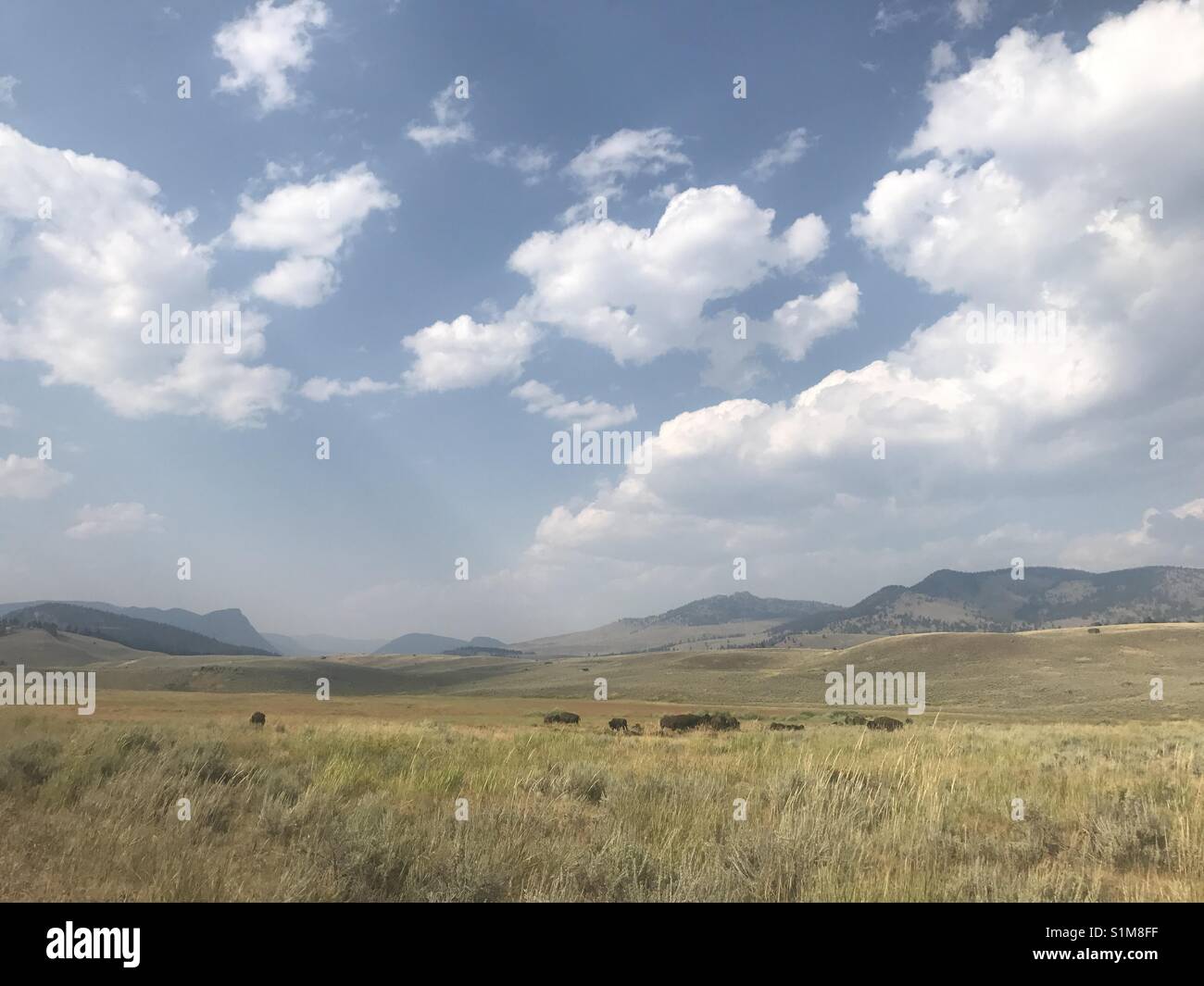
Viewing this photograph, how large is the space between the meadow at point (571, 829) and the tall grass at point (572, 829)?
0.03 m

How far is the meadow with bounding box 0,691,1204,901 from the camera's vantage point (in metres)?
5.15

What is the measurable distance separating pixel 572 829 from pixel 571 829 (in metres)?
0.02

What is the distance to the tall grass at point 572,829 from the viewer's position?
A: 5.16 m

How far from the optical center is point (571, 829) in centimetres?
698

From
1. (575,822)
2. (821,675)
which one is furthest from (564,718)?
(821,675)

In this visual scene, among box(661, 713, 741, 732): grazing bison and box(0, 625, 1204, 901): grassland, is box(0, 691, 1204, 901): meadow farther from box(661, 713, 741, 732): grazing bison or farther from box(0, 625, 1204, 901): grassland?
box(661, 713, 741, 732): grazing bison

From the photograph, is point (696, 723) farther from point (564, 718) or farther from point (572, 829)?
point (572, 829)

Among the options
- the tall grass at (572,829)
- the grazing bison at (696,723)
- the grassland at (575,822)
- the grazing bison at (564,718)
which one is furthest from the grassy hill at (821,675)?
the tall grass at (572,829)

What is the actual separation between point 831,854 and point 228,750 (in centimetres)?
961

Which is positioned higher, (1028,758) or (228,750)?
(228,750)
